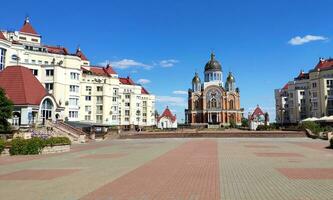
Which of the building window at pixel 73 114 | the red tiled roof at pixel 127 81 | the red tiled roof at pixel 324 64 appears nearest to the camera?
the building window at pixel 73 114

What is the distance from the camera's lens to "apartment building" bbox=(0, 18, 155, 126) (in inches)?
2284

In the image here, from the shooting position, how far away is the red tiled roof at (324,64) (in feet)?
282

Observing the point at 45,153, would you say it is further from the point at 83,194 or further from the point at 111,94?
the point at 111,94

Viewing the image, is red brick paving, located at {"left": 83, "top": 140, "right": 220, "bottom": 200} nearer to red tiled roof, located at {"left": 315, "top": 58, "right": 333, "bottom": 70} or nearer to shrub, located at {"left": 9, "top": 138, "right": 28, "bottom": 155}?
shrub, located at {"left": 9, "top": 138, "right": 28, "bottom": 155}

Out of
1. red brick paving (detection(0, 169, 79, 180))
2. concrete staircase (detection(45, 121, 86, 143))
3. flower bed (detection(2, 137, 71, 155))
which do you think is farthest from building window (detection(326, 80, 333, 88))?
red brick paving (detection(0, 169, 79, 180))

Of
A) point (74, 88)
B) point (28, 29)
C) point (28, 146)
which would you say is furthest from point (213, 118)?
point (28, 146)

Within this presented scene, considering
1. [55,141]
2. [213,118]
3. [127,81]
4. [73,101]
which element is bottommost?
[55,141]

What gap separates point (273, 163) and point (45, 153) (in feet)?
55.0

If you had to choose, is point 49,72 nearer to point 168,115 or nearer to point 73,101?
point 73,101

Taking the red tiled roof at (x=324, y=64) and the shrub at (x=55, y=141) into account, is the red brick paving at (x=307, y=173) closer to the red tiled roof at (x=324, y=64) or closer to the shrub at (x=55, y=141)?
the shrub at (x=55, y=141)

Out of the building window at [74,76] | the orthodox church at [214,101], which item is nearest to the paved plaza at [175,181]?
the building window at [74,76]

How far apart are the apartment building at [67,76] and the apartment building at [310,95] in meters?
49.9

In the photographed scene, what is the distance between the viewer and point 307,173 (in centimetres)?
1396

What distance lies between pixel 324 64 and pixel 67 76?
2573 inches
